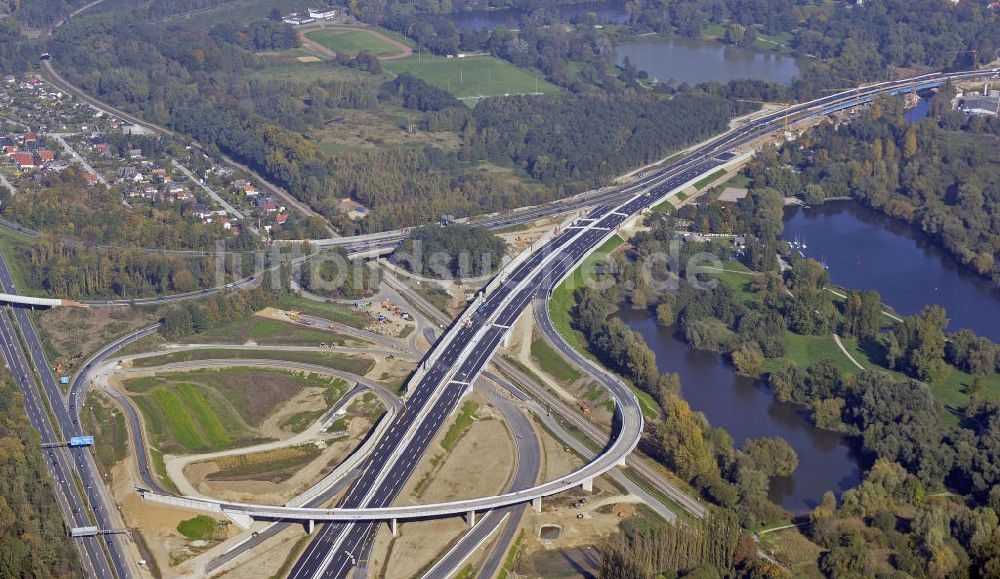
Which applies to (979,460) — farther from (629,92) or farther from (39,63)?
(39,63)

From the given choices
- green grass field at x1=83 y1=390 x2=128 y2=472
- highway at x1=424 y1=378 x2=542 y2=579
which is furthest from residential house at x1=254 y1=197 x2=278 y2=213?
highway at x1=424 y1=378 x2=542 y2=579

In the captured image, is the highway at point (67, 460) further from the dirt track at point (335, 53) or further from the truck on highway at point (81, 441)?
the dirt track at point (335, 53)

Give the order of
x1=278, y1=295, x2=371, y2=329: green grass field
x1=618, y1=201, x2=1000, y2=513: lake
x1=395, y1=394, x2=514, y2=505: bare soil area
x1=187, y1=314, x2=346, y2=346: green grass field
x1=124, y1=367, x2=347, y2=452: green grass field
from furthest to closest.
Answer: x1=278, y1=295, x2=371, y2=329: green grass field → x1=187, y1=314, x2=346, y2=346: green grass field → x1=618, y1=201, x2=1000, y2=513: lake → x1=124, y1=367, x2=347, y2=452: green grass field → x1=395, y1=394, x2=514, y2=505: bare soil area

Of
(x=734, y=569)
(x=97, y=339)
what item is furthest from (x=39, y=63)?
(x=734, y=569)

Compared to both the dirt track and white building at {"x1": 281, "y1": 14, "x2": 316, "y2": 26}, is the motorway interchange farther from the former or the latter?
white building at {"x1": 281, "y1": 14, "x2": 316, "y2": 26}

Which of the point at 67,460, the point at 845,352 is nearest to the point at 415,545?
the point at 67,460
